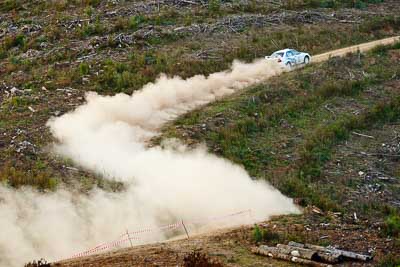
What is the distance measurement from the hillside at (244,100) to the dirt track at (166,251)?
0.06 metres

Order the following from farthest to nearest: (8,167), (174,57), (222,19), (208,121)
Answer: (222,19)
(174,57)
(208,121)
(8,167)

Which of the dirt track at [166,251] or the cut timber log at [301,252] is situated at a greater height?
the cut timber log at [301,252]

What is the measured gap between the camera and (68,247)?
18.8m

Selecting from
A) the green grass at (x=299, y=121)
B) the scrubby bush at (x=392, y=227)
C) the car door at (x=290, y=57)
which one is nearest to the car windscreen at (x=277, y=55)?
the car door at (x=290, y=57)

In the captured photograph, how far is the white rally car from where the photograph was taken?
33750 mm

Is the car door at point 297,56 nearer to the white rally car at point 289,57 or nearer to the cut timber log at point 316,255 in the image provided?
the white rally car at point 289,57

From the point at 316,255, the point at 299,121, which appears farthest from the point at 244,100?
the point at 316,255

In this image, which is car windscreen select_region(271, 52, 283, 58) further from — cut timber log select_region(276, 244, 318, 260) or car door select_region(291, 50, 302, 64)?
cut timber log select_region(276, 244, 318, 260)

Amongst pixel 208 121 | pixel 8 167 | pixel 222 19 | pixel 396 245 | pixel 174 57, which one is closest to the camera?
pixel 396 245

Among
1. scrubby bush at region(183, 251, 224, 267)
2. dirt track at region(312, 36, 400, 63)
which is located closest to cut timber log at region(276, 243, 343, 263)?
scrubby bush at region(183, 251, 224, 267)

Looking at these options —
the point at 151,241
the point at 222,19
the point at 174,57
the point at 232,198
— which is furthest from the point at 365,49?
the point at 151,241

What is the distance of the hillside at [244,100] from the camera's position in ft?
63.8

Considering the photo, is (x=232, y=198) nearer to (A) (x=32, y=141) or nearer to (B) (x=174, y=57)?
(A) (x=32, y=141)

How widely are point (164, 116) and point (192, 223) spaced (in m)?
8.18
